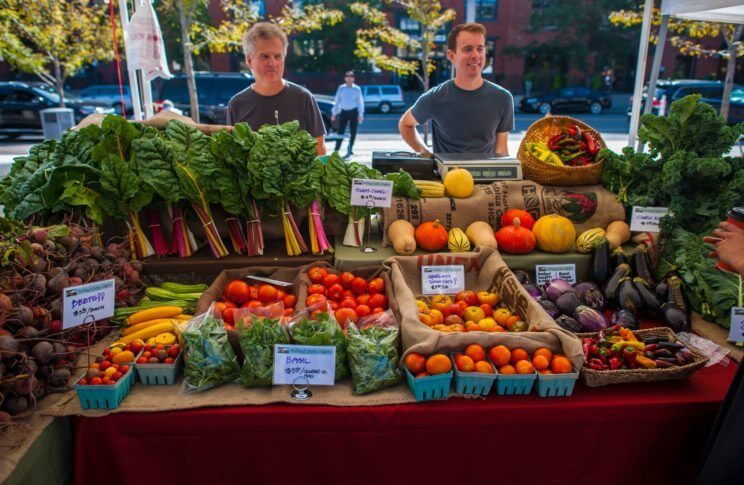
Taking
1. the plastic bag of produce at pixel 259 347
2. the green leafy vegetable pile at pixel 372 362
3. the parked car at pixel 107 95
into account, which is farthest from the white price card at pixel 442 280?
the parked car at pixel 107 95

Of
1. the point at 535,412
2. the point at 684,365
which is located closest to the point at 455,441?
the point at 535,412

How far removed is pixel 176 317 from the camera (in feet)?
7.92

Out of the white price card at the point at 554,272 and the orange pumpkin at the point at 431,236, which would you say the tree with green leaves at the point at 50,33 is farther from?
the white price card at the point at 554,272

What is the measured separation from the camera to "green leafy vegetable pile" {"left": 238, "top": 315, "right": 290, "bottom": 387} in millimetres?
1998

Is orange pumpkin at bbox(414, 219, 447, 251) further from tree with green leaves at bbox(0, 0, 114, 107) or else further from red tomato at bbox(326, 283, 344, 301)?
tree with green leaves at bbox(0, 0, 114, 107)

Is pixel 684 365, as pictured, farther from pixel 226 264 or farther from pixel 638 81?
pixel 638 81

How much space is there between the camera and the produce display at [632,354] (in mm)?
2061

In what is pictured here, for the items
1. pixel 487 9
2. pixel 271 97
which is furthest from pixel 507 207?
pixel 487 9

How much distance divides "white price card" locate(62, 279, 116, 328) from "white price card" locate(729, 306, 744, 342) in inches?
106

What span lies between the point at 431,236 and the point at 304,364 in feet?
3.98

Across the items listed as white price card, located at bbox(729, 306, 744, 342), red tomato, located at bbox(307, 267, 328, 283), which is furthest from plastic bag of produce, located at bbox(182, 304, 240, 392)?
white price card, located at bbox(729, 306, 744, 342)

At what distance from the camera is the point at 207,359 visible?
1996 millimetres

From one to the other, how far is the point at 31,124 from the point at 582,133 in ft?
51.8

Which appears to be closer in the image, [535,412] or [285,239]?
[535,412]
